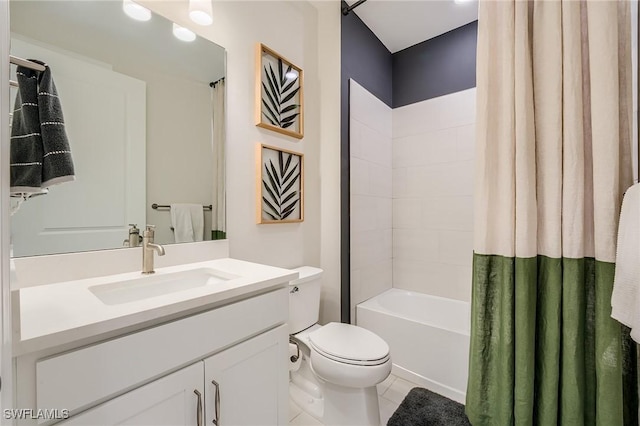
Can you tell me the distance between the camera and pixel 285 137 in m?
1.80

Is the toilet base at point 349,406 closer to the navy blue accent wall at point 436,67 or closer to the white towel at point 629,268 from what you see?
the white towel at point 629,268

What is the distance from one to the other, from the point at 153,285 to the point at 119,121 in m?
0.67

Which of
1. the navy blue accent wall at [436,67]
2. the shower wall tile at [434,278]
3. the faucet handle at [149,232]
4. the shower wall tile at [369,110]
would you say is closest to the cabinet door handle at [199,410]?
the faucet handle at [149,232]

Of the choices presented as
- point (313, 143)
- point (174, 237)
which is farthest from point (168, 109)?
point (313, 143)

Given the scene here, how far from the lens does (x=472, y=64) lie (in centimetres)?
229

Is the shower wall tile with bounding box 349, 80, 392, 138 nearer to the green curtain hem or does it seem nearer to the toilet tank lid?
the toilet tank lid

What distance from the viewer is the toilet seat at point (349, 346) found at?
135cm

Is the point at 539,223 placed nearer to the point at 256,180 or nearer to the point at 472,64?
the point at 256,180

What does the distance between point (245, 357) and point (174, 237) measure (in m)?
0.66

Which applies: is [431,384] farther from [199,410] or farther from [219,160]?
[219,160]

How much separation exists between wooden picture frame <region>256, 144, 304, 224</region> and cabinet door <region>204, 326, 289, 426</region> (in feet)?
2.50

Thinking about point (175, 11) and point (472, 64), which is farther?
point (472, 64)

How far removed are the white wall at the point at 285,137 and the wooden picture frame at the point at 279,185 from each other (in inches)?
1.8

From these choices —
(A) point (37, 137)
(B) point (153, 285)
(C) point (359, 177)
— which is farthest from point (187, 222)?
(C) point (359, 177)
